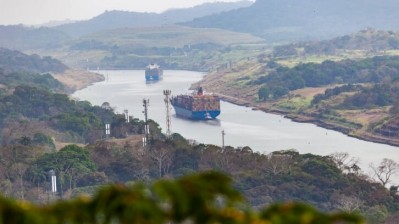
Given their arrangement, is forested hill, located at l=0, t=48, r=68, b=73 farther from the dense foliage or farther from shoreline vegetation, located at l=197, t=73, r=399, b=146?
the dense foliage

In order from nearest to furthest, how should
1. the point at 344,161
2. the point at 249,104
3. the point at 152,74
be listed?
the point at 344,161
the point at 249,104
the point at 152,74

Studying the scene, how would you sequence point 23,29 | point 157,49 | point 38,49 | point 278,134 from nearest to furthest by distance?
1. point 278,134
2. point 157,49
3. point 38,49
4. point 23,29

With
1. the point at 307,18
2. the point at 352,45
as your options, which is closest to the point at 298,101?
the point at 352,45

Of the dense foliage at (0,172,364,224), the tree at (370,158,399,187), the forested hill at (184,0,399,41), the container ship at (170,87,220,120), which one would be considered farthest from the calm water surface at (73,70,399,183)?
the forested hill at (184,0,399,41)

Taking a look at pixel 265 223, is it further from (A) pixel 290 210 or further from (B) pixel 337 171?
(B) pixel 337 171

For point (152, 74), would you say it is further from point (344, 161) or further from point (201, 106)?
point (344, 161)

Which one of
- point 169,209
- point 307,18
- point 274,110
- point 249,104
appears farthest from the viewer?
point 307,18

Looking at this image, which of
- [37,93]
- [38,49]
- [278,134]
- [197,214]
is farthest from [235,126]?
[38,49]
